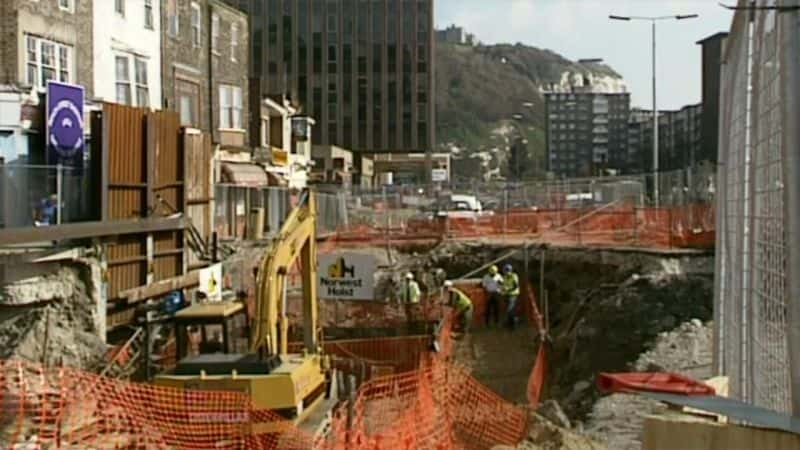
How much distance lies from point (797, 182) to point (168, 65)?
3179 centimetres

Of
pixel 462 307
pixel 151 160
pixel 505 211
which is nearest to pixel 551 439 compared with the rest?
pixel 462 307

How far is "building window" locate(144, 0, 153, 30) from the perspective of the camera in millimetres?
32000

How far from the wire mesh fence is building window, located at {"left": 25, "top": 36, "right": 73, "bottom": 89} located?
20.4m

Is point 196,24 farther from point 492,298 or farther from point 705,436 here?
point 705,436

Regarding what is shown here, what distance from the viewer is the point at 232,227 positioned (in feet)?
122

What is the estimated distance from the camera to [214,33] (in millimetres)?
39219

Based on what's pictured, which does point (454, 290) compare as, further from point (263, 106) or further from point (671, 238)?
point (263, 106)

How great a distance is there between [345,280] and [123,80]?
1066 cm

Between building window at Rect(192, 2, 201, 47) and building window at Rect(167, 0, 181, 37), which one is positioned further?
building window at Rect(192, 2, 201, 47)

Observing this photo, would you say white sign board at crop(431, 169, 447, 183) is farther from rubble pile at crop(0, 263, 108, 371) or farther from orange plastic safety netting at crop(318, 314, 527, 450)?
orange plastic safety netting at crop(318, 314, 527, 450)

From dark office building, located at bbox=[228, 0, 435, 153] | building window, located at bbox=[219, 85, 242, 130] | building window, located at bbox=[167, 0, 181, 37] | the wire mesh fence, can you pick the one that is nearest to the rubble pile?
the wire mesh fence

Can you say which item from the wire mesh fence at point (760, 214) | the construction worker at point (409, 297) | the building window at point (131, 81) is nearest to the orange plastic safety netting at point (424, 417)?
the construction worker at point (409, 297)

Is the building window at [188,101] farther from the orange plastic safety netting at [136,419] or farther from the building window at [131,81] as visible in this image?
the orange plastic safety netting at [136,419]

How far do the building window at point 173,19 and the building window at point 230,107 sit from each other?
5099mm
